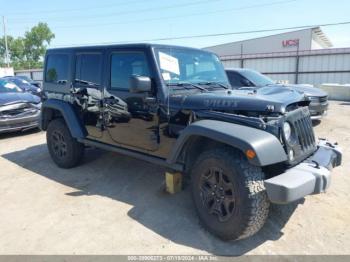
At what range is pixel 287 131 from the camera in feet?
9.86

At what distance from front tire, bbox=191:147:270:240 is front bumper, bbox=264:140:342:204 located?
17 cm

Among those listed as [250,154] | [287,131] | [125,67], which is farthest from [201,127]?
[125,67]

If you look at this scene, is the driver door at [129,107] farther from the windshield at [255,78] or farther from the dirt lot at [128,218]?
the windshield at [255,78]

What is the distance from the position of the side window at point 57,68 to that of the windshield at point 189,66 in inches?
82.1

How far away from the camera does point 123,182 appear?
462 centimetres

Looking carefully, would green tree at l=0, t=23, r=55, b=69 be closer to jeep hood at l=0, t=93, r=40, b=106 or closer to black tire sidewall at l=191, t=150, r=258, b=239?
jeep hood at l=0, t=93, r=40, b=106

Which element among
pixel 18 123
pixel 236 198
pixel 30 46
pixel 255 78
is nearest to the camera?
pixel 236 198

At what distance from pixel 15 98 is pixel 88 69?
4.64 metres

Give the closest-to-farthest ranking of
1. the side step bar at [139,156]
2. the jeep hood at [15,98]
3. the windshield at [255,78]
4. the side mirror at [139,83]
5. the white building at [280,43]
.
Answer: the side mirror at [139,83] < the side step bar at [139,156] < the jeep hood at [15,98] < the windshield at [255,78] < the white building at [280,43]

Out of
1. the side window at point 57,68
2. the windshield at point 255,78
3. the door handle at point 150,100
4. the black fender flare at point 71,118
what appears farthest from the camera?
the windshield at point 255,78

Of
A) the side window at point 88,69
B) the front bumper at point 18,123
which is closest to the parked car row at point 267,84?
the side window at point 88,69

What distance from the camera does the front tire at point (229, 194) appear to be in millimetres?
2773

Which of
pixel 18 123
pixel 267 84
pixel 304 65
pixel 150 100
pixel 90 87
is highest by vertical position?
pixel 304 65

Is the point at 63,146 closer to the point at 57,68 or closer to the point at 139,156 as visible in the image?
the point at 57,68
